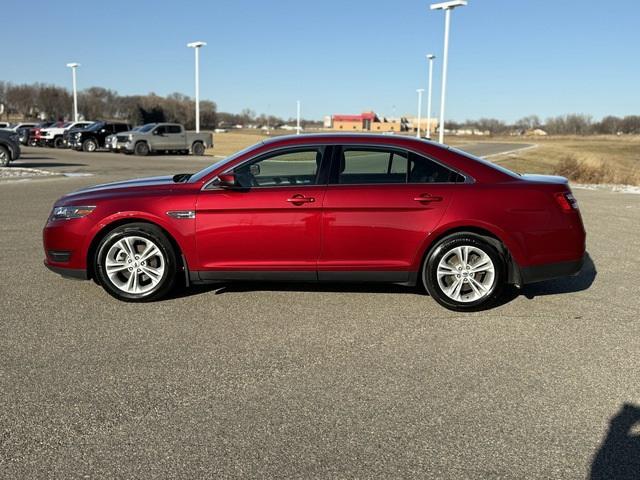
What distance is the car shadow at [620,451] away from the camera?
9.62ft

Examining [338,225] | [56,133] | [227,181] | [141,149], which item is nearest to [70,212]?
[227,181]

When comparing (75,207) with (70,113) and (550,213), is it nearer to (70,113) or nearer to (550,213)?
A: (550,213)

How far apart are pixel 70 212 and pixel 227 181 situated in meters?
1.61

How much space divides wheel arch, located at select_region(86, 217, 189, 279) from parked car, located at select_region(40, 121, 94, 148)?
37.5 metres

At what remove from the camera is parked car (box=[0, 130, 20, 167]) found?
2136cm

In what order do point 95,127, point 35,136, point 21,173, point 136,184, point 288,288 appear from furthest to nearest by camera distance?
point 35,136 < point 95,127 < point 21,173 < point 288,288 < point 136,184

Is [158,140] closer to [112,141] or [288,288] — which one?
[112,141]

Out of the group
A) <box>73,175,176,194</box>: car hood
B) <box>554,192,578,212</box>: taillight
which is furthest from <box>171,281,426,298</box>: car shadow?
<box>554,192,578,212</box>: taillight

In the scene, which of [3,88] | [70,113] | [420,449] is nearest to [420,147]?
[420,449]

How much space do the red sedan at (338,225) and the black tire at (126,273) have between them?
0.01 m

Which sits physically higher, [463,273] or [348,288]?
[463,273]

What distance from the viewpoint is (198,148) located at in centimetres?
3638

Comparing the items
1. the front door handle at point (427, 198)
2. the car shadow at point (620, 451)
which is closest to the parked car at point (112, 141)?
the front door handle at point (427, 198)

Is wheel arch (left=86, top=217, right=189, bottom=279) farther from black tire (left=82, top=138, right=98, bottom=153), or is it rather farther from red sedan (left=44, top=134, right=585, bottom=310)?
black tire (left=82, top=138, right=98, bottom=153)
